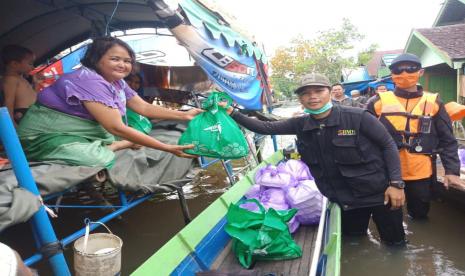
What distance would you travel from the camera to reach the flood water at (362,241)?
4.03 meters

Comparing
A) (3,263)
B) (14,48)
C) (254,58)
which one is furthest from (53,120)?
(254,58)

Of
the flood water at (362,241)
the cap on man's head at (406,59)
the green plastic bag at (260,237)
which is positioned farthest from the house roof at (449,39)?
the green plastic bag at (260,237)

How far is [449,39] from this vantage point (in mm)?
11383

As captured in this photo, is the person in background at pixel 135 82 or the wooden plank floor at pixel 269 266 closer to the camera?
the wooden plank floor at pixel 269 266

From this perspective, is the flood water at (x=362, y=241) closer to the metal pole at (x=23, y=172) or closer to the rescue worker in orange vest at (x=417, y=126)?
the rescue worker in orange vest at (x=417, y=126)

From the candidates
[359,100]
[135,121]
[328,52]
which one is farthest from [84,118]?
[328,52]

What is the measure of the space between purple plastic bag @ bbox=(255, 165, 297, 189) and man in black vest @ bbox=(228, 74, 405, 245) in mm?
416

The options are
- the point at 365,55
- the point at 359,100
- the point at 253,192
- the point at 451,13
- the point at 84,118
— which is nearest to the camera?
the point at 84,118

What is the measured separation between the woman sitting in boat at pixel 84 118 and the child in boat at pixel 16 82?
4.68ft

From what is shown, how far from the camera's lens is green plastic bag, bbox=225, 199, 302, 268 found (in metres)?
2.92

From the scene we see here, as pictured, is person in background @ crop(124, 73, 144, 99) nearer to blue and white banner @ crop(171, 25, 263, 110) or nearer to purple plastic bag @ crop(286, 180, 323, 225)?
blue and white banner @ crop(171, 25, 263, 110)

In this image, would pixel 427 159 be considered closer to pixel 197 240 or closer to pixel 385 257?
pixel 385 257

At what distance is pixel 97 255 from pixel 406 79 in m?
3.40

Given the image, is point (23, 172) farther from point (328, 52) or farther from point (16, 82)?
point (328, 52)
